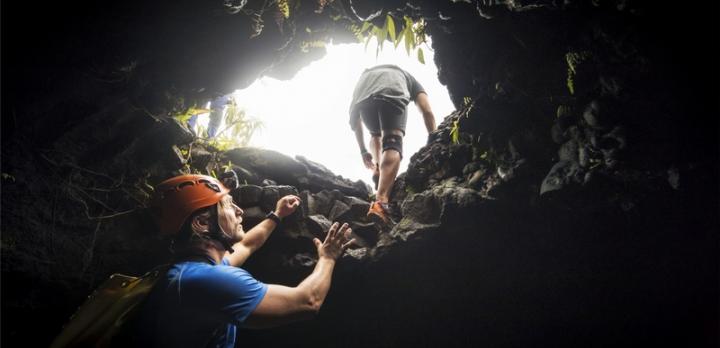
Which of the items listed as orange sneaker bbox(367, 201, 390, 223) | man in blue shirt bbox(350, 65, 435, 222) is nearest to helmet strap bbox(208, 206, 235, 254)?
orange sneaker bbox(367, 201, 390, 223)

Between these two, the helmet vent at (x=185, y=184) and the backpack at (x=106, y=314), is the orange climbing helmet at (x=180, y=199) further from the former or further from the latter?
the backpack at (x=106, y=314)

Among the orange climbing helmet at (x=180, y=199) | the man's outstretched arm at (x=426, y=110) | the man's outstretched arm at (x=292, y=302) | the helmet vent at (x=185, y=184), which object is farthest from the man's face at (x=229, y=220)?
the man's outstretched arm at (x=426, y=110)

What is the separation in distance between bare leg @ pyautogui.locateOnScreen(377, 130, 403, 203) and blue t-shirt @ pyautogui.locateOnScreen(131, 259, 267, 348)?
2.41 meters

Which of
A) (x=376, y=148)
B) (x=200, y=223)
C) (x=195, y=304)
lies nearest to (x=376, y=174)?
(x=376, y=148)

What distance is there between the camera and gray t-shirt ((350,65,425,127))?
Result: 5168 mm

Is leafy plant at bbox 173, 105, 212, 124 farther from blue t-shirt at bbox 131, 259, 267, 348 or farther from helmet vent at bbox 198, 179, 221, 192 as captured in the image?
blue t-shirt at bbox 131, 259, 267, 348

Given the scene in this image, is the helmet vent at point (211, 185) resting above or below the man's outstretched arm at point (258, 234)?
above

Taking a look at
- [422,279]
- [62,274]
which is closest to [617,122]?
[422,279]

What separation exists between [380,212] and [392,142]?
1.24 m

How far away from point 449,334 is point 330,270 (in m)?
1.95

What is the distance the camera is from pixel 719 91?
2.27 metres

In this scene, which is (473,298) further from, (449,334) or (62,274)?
(62,274)

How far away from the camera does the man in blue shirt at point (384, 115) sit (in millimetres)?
4809

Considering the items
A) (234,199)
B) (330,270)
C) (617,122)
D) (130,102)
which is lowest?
(330,270)
